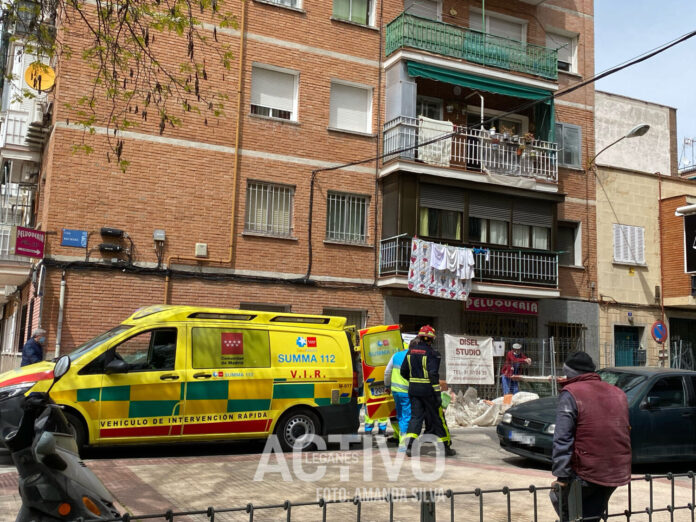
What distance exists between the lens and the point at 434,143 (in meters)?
17.7

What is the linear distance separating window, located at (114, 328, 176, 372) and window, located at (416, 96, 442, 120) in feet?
38.7

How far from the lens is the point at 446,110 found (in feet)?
63.2

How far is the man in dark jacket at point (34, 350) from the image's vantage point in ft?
42.0

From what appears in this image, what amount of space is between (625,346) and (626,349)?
0.10 metres

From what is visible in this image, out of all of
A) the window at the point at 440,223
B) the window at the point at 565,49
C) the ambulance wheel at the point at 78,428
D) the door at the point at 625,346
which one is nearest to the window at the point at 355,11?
the window at the point at 440,223

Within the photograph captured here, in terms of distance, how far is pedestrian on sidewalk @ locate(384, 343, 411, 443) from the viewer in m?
10.6

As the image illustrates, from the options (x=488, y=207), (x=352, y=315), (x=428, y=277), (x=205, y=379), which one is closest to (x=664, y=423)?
(x=205, y=379)

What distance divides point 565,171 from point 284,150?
9.04 metres

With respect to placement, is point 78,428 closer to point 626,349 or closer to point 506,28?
point 626,349

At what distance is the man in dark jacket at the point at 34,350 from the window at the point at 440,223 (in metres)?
9.35

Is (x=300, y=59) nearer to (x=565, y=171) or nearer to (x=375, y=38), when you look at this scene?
(x=375, y=38)

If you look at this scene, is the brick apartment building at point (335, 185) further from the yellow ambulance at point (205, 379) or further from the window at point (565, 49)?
the yellow ambulance at point (205, 379)

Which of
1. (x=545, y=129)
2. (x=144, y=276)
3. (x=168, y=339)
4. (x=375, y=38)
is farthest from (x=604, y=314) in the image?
(x=168, y=339)

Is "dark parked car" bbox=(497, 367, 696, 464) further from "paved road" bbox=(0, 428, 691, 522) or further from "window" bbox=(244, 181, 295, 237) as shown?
"window" bbox=(244, 181, 295, 237)
